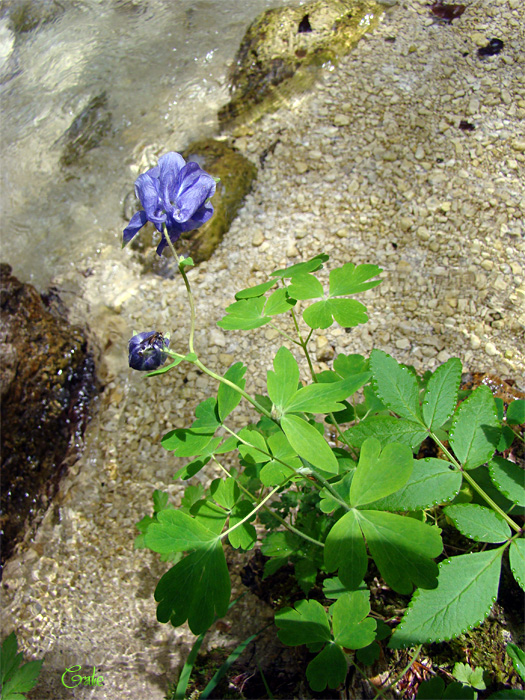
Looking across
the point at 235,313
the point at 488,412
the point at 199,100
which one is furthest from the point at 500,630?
the point at 199,100

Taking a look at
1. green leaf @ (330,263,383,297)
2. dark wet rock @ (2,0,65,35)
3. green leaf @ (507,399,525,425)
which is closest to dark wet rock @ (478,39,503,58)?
green leaf @ (330,263,383,297)

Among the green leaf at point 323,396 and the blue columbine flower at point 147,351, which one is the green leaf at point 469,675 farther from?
the blue columbine flower at point 147,351

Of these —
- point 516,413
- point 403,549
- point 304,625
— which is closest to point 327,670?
point 304,625

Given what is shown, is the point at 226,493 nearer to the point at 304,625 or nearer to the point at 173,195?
the point at 304,625

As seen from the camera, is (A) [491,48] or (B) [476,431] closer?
(B) [476,431]

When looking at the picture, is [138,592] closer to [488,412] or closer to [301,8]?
[488,412]

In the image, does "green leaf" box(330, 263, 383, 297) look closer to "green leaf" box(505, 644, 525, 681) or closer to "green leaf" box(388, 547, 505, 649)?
"green leaf" box(388, 547, 505, 649)
